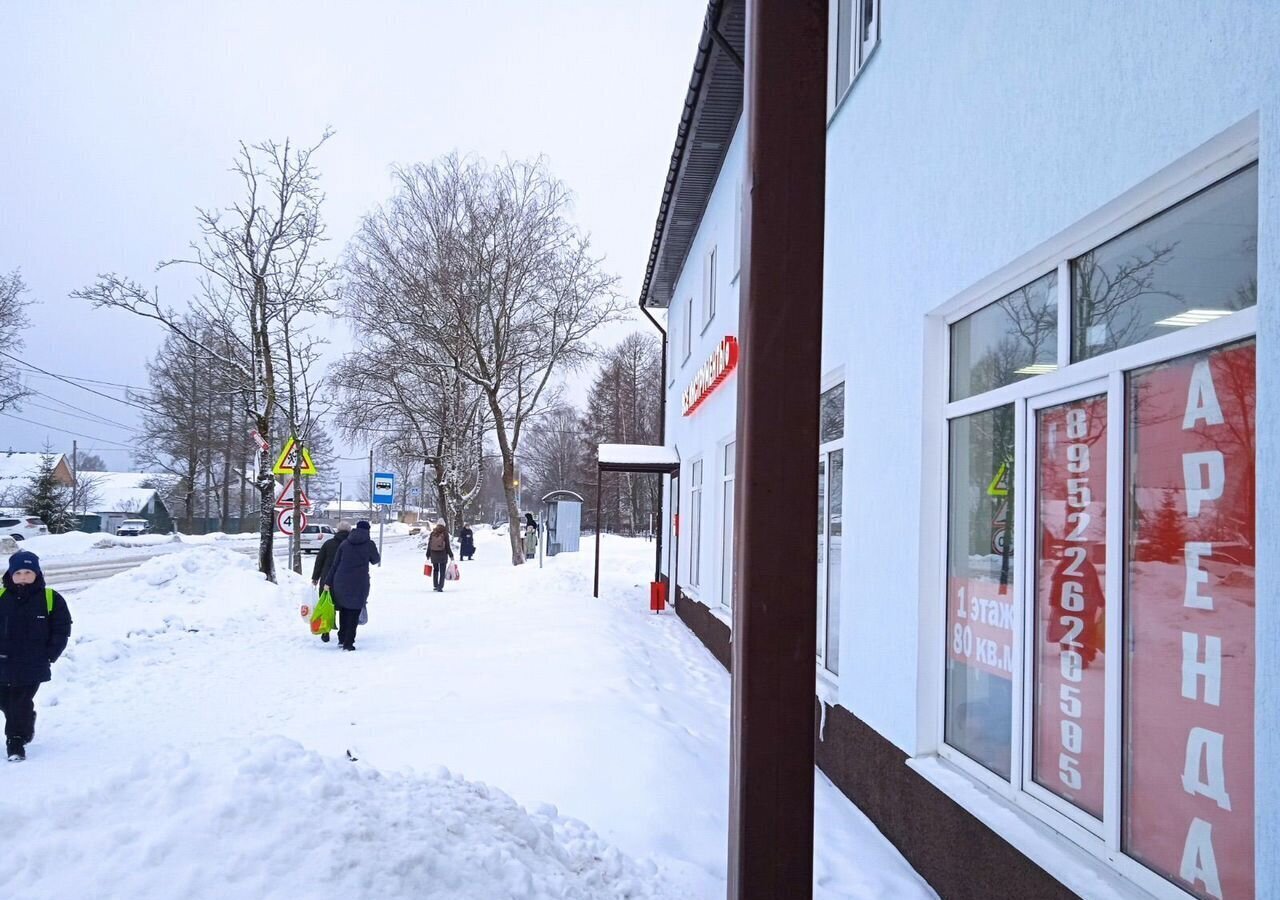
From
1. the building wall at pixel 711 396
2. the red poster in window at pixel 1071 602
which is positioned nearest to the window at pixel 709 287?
the building wall at pixel 711 396

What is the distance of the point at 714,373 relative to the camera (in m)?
11.1

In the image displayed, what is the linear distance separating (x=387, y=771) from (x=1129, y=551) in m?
3.82

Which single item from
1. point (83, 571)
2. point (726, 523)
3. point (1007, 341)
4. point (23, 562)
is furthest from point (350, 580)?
point (83, 571)

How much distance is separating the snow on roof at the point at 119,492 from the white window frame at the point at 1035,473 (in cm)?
6880

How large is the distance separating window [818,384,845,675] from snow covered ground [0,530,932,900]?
3.76 feet

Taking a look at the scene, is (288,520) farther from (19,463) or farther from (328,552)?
(19,463)

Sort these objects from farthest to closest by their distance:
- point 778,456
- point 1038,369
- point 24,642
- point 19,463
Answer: point 19,463, point 24,642, point 1038,369, point 778,456

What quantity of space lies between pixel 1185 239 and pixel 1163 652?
51.4 inches

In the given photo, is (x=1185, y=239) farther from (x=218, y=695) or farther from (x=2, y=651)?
(x=218, y=695)

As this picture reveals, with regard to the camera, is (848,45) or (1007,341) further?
(848,45)

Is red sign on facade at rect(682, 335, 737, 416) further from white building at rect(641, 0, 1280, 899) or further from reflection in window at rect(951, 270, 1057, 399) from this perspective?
reflection in window at rect(951, 270, 1057, 399)

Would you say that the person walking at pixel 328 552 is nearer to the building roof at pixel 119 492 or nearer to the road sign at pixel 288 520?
the road sign at pixel 288 520

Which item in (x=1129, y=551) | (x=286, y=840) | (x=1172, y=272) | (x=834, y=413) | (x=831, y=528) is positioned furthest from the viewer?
(x=834, y=413)

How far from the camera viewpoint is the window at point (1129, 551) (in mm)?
2596
